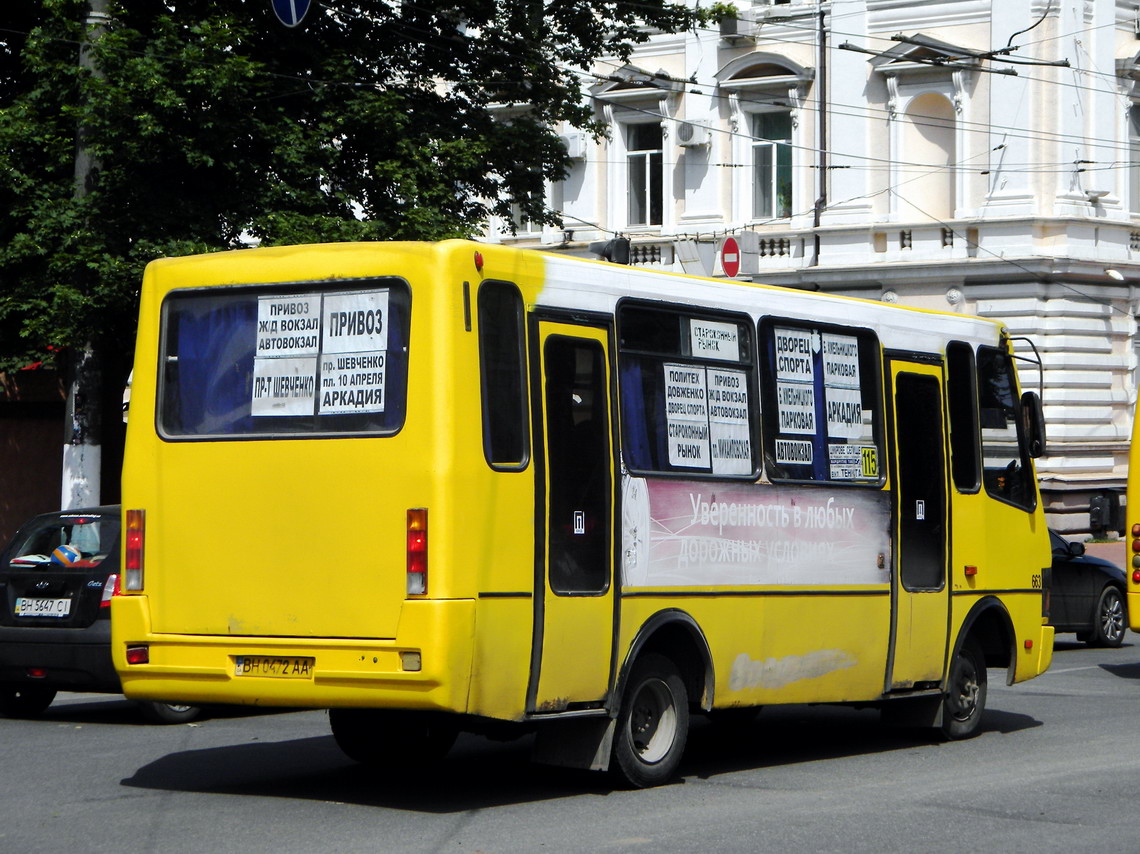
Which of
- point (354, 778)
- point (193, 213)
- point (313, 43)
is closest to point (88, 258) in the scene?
point (193, 213)

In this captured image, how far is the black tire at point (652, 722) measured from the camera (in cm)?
971

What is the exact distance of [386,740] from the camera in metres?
10.6

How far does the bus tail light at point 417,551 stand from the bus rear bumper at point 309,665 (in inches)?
3.6

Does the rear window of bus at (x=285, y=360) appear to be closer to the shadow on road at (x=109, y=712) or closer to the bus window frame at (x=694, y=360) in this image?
the bus window frame at (x=694, y=360)

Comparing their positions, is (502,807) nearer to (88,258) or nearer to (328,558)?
(328,558)

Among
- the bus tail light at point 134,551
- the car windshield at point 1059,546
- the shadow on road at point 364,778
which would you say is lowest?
the shadow on road at point 364,778

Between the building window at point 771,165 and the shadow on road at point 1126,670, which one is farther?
the building window at point 771,165

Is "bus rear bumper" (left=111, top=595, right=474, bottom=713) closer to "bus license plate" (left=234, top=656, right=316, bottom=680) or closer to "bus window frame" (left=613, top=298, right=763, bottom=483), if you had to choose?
"bus license plate" (left=234, top=656, right=316, bottom=680)

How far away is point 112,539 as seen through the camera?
1323cm

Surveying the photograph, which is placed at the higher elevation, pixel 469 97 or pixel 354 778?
pixel 469 97

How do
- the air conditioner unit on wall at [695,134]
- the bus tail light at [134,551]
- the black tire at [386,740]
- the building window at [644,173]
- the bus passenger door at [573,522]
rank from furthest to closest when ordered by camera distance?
1. the building window at [644,173]
2. the air conditioner unit on wall at [695,134]
3. the black tire at [386,740]
4. the bus tail light at [134,551]
5. the bus passenger door at [573,522]

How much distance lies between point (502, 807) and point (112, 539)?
199 inches

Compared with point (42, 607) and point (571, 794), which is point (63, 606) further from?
point (571, 794)

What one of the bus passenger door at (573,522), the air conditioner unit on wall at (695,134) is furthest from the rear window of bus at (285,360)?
the air conditioner unit on wall at (695,134)
